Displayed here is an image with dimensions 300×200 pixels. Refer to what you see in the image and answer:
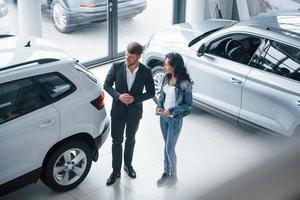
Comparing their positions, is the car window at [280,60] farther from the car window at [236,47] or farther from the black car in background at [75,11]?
the black car in background at [75,11]

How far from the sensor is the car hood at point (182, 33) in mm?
6867

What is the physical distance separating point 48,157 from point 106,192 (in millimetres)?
825

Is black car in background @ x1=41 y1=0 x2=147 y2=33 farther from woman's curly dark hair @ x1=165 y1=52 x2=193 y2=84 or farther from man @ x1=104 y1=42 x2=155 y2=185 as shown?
woman's curly dark hair @ x1=165 y1=52 x2=193 y2=84

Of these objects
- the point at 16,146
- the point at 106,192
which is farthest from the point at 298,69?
the point at 16,146

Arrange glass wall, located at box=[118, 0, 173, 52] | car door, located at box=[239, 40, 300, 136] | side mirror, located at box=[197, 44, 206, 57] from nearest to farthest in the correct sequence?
car door, located at box=[239, 40, 300, 136]
side mirror, located at box=[197, 44, 206, 57]
glass wall, located at box=[118, 0, 173, 52]

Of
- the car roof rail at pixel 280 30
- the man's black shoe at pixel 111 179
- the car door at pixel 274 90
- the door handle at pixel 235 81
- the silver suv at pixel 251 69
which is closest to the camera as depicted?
the man's black shoe at pixel 111 179

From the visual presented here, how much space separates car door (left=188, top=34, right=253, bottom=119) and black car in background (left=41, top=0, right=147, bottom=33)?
2.98m

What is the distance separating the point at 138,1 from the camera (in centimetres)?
950

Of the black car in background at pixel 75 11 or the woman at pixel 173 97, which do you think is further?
the black car in background at pixel 75 11

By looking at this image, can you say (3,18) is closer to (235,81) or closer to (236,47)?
(236,47)

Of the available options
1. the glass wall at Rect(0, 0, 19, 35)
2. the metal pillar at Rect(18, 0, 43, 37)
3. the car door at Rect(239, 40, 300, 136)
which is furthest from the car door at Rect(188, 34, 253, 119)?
the glass wall at Rect(0, 0, 19, 35)

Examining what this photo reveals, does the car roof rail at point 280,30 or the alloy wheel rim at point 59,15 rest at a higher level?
the car roof rail at point 280,30

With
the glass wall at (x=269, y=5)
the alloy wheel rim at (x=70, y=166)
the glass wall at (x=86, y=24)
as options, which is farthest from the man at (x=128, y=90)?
the glass wall at (x=269, y=5)

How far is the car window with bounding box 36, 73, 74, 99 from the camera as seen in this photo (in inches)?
173
